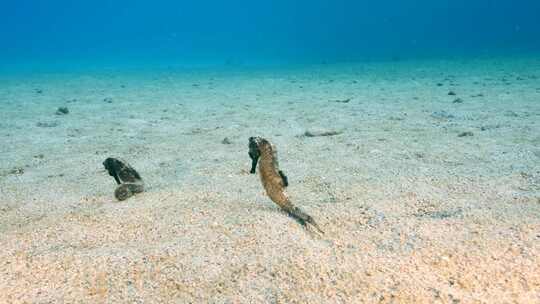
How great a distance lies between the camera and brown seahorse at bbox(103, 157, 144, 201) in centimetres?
432

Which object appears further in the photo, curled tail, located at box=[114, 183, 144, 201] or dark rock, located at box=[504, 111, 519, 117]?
dark rock, located at box=[504, 111, 519, 117]

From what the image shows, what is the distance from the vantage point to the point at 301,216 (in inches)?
140

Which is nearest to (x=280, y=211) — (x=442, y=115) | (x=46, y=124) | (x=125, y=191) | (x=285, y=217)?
(x=285, y=217)

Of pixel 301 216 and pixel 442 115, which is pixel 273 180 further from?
pixel 442 115

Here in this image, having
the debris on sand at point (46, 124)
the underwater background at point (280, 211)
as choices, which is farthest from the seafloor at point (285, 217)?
the debris on sand at point (46, 124)

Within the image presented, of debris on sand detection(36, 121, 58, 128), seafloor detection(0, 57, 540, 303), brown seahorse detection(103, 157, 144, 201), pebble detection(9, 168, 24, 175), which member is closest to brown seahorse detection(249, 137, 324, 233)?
seafloor detection(0, 57, 540, 303)

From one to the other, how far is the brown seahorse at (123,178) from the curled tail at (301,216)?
1.71 metres

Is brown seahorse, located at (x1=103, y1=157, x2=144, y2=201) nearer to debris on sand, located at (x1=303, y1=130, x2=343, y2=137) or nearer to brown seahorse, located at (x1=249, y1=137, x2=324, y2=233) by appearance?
brown seahorse, located at (x1=249, y1=137, x2=324, y2=233)

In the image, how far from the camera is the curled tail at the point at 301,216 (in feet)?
11.4

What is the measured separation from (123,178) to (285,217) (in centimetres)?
192

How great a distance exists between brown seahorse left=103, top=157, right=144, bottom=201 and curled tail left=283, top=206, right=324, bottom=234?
1709mm

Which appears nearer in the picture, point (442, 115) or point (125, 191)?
point (125, 191)

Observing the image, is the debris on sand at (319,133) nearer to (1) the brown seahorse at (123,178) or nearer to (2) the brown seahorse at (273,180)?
(2) the brown seahorse at (273,180)

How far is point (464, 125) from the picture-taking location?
766 cm
